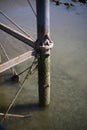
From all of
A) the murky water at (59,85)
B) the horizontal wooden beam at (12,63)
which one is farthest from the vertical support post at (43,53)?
the murky water at (59,85)

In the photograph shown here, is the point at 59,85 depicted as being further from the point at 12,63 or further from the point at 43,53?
the point at 12,63

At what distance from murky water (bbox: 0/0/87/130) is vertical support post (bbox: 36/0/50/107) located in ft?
1.66

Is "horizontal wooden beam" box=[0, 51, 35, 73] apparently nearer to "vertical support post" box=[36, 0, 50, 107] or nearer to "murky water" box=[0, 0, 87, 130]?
"vertical support post" box=[36, 0, 50, 107]

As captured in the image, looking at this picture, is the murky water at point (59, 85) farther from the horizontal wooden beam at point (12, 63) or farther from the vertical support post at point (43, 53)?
the horizontal wooden beam at point (12, 63)

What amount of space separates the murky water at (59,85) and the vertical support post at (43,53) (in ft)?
1.66

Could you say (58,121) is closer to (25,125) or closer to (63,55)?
(25,125)

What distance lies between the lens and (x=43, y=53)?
20.3 ft

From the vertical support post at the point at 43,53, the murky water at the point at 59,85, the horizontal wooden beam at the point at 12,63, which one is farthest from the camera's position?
the murky water at the point at 59,85

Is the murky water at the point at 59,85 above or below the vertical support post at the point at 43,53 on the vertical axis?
below

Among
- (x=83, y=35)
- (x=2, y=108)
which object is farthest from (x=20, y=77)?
(x=83, y=35)

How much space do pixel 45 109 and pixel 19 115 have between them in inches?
27.8

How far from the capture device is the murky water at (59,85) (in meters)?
7.08

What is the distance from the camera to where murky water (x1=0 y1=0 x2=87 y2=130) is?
708cm

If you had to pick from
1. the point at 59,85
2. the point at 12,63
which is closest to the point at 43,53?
the point at 12,63
